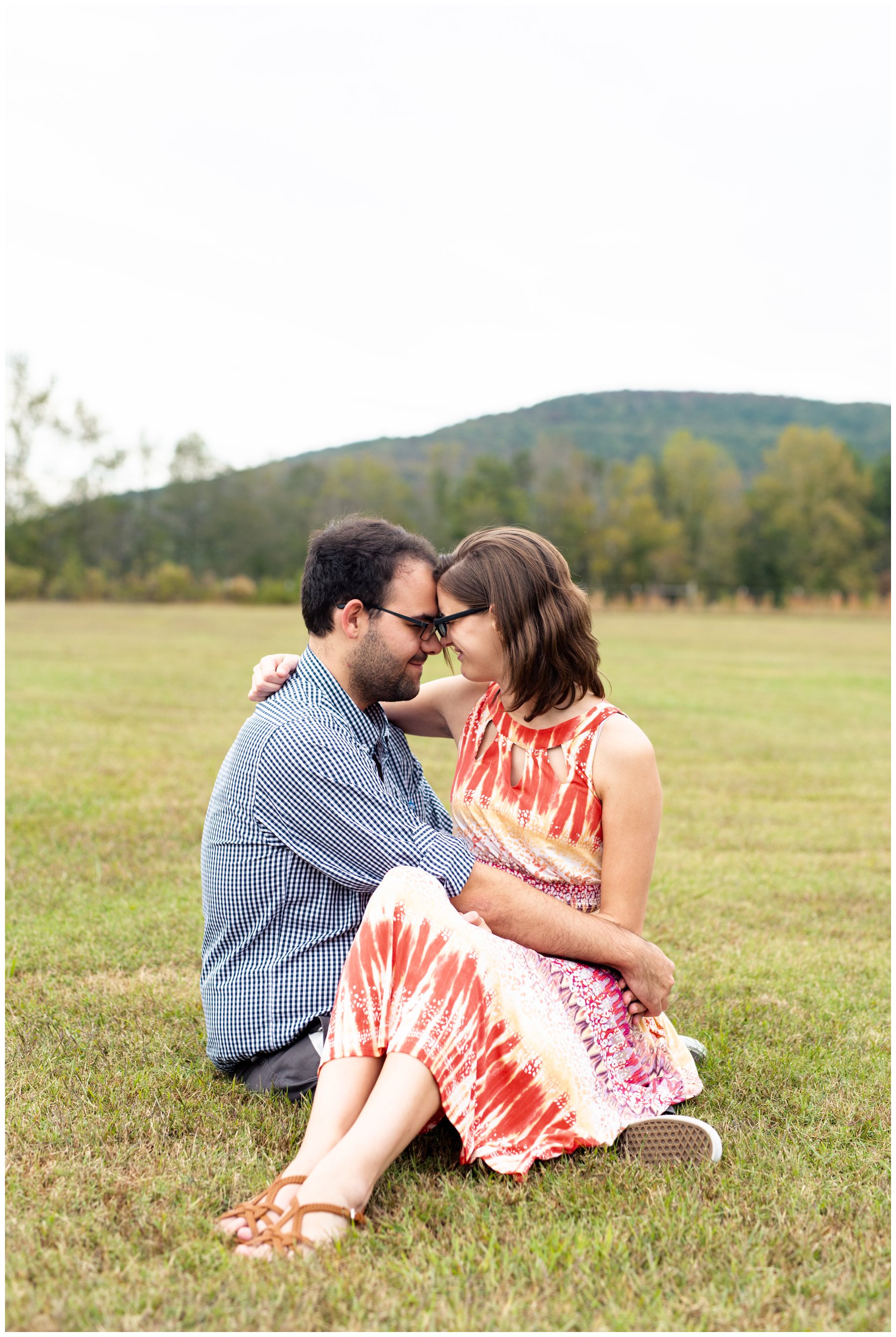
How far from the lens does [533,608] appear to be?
10.4 feet

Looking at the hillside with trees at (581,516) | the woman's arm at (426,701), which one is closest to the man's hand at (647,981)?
the woman's arm at (426,701)

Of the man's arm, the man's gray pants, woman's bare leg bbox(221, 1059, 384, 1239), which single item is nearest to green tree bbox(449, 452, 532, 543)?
the man's gray pants

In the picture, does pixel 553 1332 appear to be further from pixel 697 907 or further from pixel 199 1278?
pixel 697 907

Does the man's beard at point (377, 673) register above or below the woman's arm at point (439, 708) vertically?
above

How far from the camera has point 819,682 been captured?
20.4 meters

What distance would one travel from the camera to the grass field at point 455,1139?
2305mm

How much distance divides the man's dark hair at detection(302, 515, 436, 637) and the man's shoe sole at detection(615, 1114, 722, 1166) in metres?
1.59

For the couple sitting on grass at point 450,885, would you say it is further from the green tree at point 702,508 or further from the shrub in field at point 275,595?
the green tree at point 702,508

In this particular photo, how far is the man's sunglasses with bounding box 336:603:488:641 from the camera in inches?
128

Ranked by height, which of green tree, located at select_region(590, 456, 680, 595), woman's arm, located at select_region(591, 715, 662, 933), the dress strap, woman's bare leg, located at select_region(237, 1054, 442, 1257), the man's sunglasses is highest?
green tree, located at select_region(590, 456, 680, 595)

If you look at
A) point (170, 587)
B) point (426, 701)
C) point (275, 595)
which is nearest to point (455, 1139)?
point (426, 701)

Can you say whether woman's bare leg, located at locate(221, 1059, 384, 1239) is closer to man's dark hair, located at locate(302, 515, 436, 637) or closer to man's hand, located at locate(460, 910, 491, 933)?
man's hand, located at locate(460, 910, 491, 933)

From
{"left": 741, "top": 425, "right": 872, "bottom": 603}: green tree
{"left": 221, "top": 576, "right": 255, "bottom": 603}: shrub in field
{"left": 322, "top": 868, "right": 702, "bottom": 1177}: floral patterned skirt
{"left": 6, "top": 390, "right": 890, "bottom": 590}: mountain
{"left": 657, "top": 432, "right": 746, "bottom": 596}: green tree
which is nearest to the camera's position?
{"left": 322, "top": 868, "right": 702, "bottom": 1177}: floral patterned skirt

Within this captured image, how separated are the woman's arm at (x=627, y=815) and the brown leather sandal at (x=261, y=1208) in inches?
44.1
